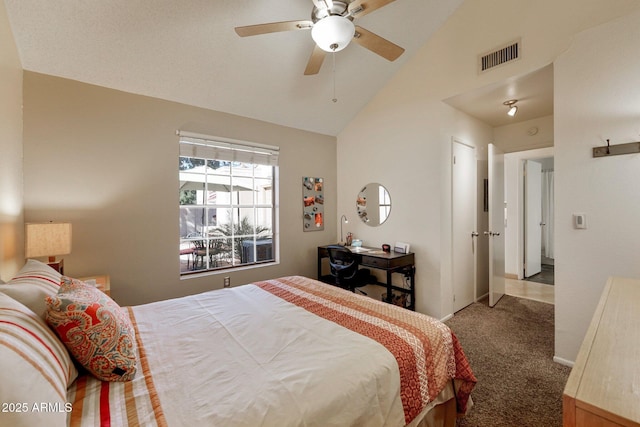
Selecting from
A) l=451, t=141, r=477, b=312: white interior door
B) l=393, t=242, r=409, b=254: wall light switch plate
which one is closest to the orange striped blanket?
l=393, t=242, r=409, b=254: wall light switch plate

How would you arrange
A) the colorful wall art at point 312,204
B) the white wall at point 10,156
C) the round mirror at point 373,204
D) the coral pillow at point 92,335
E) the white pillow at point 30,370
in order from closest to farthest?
the white pillow at point 30,370 < the coral pillow at point 92,335 < the white wall at point 10,156 < the round mirror at point 373,204 < the colorful wall art at point 312,204

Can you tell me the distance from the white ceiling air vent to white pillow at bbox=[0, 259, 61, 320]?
368 cm

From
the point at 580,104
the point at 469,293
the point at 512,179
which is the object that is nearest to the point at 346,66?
the point at 580,104

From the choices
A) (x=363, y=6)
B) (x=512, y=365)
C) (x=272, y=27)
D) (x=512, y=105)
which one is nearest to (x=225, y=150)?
(x=272, y=27)

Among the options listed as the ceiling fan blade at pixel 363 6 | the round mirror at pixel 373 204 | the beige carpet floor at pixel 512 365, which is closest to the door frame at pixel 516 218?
the beige carpet floor at pixel 512 365

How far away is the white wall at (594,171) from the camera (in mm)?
1991

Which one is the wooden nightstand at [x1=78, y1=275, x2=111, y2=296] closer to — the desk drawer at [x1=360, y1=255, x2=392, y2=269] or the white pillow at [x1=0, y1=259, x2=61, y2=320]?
the white pillow at [x1=0, y1=259, x2=61, y2=320]

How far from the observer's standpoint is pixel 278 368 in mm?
1124

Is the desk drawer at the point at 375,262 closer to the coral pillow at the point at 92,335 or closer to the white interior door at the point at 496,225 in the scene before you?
the white interior door at the point at 496,225

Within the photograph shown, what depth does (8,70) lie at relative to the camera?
1.83m

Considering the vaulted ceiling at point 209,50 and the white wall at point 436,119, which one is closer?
the vaulted ceiling at point 209,50

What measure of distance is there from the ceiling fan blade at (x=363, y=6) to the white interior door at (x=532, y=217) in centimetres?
439

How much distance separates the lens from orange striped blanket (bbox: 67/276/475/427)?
92 cm

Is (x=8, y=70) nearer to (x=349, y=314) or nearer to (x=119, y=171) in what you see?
(x=119, y=171)
